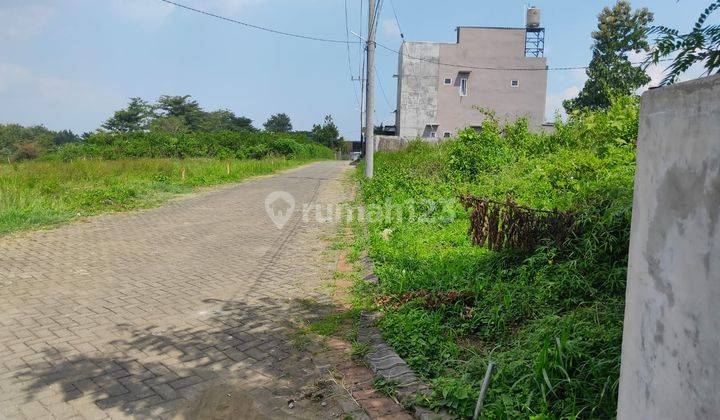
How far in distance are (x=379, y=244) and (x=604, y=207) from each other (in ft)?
11.8

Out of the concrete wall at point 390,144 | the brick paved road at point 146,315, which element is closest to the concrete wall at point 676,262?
the brick paved road at point 146,315

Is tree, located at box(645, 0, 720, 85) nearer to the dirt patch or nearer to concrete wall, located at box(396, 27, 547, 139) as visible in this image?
the dirt patch

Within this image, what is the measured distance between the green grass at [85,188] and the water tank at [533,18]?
24884mm

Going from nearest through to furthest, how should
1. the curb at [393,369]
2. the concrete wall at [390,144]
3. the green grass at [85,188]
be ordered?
1. the curb at [393,369]
2. the green grass at [85,188]
3. the concrete wall at [390,144]

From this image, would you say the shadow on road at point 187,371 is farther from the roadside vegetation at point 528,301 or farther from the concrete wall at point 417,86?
the concrete wall at point 417,86

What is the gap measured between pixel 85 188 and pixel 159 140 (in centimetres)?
2160

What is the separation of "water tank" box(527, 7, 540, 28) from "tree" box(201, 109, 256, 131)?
153ft

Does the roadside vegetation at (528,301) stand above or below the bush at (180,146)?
below

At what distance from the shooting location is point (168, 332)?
4.44 m

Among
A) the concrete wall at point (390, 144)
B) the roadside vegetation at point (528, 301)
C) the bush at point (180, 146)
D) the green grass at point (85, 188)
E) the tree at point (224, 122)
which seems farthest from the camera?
the tree at point (224, 122)

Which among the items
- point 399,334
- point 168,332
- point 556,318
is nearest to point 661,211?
point 556,318

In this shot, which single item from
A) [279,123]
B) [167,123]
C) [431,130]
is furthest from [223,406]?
[279,123]

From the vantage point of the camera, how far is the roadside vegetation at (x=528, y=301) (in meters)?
2.88

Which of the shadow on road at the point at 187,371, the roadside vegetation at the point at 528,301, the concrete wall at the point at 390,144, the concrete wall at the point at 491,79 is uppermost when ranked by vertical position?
the concrete wall at the point at 491,79
